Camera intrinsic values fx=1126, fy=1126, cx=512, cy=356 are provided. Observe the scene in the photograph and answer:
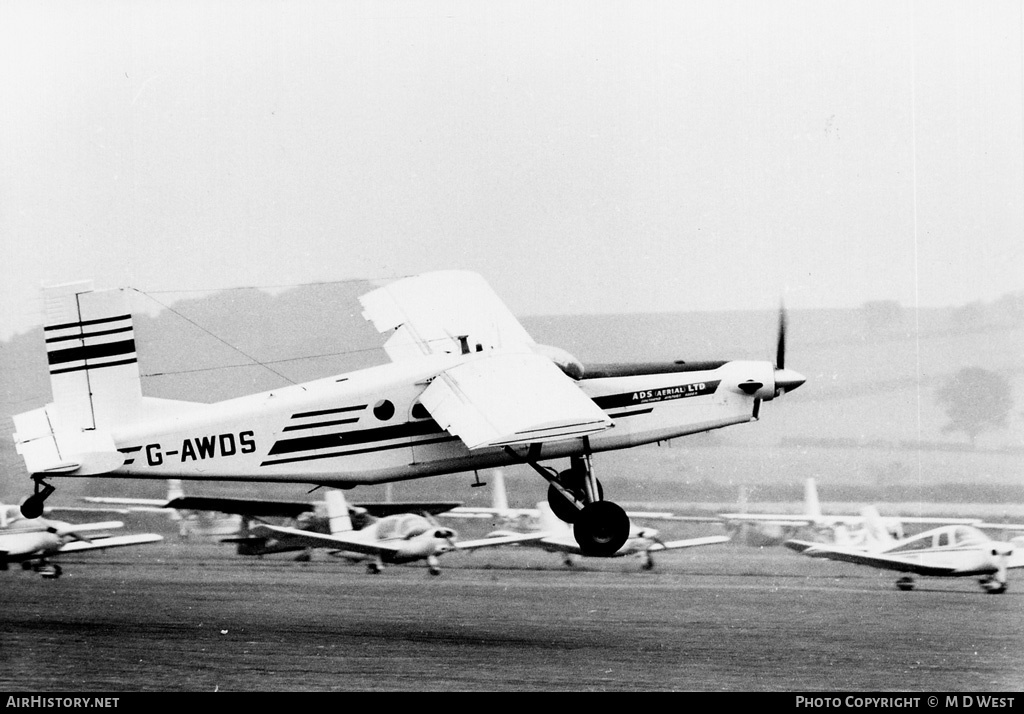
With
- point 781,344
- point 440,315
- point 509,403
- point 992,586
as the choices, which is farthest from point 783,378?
point 992,586

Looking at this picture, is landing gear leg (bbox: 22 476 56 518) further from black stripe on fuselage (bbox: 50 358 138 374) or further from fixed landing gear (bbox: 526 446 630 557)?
fixed landing gear (bbox: 526 446 630 557)

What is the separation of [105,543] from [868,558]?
41.0ft

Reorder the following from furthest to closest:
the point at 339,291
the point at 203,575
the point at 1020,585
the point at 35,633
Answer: the point at 1020,585
the point at 203,575
the point at 35,633
the point at 339,291

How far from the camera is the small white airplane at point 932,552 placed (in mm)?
18562

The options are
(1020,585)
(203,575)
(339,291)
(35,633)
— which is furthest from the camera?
(1020,585)

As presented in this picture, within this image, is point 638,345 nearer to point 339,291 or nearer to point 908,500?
point 339,291

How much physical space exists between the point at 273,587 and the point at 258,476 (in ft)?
27.7

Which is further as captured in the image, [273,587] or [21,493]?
[273,587]

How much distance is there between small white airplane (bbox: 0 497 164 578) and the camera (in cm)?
1775

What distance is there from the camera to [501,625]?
17969 millimetres

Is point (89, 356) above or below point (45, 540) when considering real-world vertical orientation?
above

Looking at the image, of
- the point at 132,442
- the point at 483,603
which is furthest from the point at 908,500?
the point at 132,442

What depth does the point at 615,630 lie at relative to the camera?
58.0 ft

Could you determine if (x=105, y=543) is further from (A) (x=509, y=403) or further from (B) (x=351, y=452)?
(A) (x=509, y=403)
